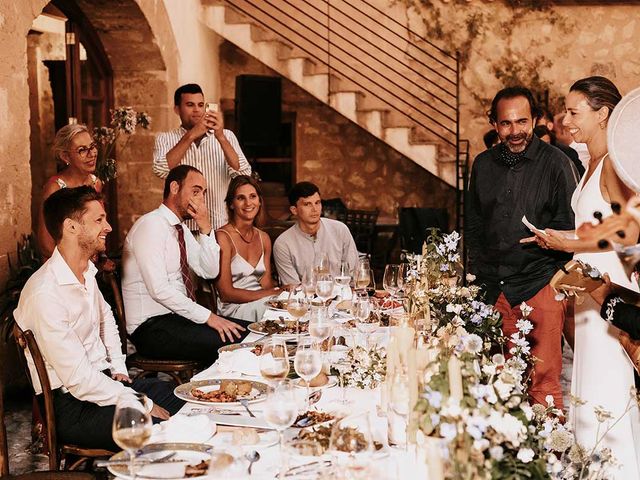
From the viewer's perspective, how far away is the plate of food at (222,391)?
238 centimetres

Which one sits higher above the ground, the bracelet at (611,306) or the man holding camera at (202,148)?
the man holding camera at (202,148)

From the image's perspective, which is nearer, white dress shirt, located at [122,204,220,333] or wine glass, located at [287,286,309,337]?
wine glass, located at [287,286,309,337]

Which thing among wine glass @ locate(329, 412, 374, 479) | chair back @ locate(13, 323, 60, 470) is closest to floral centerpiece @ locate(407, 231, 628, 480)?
wine glass @ locate(329, 412, 374, 479)

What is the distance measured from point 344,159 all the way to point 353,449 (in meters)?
9.17

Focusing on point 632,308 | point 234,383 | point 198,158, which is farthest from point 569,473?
point 198,158

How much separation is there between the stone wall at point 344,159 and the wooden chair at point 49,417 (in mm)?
7914

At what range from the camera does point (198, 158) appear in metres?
5.79

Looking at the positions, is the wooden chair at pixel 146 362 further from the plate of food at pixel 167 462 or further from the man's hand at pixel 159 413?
the plate of food at pixel 167 462

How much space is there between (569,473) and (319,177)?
8.64 m

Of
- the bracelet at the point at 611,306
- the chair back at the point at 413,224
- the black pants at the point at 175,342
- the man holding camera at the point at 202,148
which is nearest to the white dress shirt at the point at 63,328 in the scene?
the black pants at the point at 175,342

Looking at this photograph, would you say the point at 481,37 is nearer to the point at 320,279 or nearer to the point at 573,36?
the point at 573,36

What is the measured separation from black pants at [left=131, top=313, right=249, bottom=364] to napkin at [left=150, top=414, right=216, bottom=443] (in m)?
1.89

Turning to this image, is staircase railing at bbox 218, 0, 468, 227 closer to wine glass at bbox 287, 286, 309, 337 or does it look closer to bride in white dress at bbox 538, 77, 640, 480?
bride in white dress at bbox 538, 77, 640, 480

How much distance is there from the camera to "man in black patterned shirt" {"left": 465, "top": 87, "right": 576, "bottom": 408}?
12.6ft
